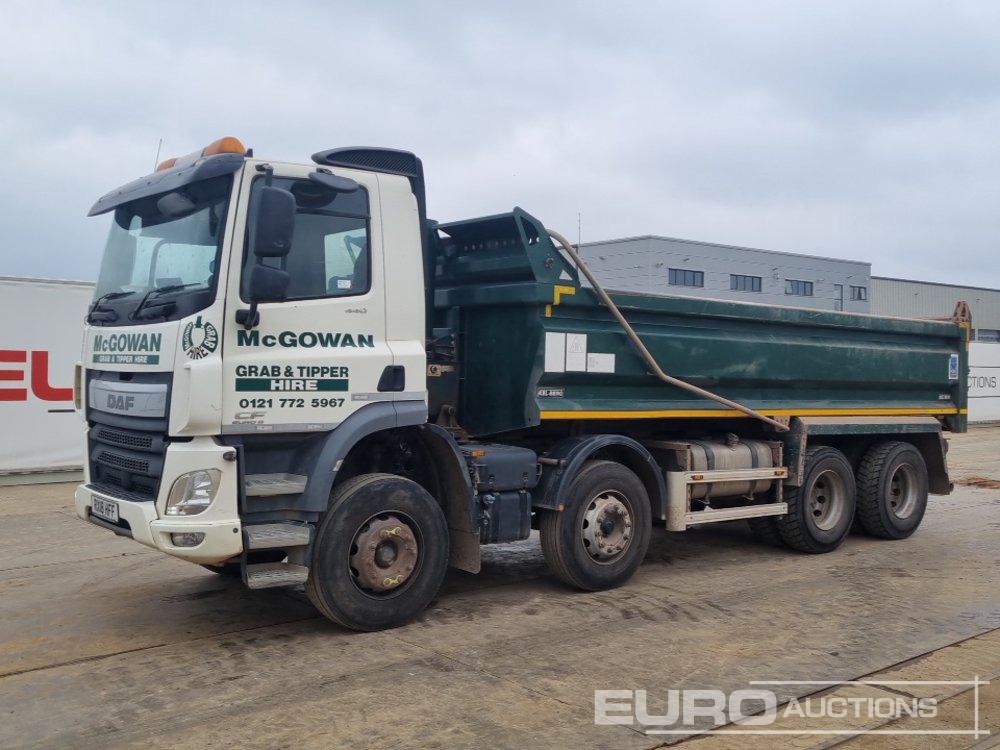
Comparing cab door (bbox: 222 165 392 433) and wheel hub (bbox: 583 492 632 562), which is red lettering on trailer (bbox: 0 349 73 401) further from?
wheel hub (bbox: 583 492 632 562)

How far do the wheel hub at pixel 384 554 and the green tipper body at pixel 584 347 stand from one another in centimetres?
134

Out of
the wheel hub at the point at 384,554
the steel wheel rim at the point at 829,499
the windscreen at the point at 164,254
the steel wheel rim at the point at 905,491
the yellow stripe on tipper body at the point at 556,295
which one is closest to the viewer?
the windscreen at the point at 164,254

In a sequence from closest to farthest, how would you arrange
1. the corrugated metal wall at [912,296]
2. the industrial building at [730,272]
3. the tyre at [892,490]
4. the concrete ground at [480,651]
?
1. the concrete ground at [480,651]
2. the tyre at [892,490]
3. the industrial building at [730,272]
4. the corrugated metal wall at [912,296]

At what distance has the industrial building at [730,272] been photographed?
4459 centimetres

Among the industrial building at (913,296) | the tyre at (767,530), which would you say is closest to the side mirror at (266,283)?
the tyre at (767,530)

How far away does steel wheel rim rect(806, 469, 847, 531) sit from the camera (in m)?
9.22

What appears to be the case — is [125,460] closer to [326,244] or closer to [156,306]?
[156,306]

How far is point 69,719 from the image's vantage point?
466 cm

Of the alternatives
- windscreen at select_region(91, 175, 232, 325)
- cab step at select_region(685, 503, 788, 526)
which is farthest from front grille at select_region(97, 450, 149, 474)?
cab step at select_region(685, 503, 788, 526)

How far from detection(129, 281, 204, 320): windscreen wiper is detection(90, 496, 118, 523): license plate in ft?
3.74

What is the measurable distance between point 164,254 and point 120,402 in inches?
37.6

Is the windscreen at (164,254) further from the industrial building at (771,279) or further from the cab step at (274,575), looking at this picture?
the industrial building at (771,279)

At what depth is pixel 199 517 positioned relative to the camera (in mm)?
5480

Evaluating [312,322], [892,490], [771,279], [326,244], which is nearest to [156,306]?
[312,322]
